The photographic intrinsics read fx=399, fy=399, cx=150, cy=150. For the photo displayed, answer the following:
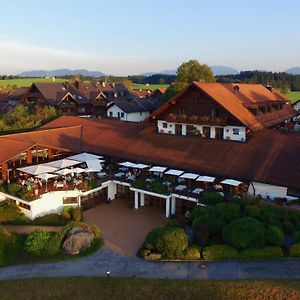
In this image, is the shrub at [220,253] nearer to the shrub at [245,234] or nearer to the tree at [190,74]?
the shrub at [245,234]

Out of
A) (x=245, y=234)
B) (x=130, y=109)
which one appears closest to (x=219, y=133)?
→ (x=245, y=234)

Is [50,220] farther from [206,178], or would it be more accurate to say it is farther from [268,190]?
[268,190]

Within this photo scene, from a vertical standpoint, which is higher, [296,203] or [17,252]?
[296,203]

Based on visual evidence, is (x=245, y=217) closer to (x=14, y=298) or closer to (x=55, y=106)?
(x=14, y=298)

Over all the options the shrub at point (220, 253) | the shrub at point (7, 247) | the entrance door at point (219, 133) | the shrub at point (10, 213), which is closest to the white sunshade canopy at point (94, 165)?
the shrub at point (10, 213)

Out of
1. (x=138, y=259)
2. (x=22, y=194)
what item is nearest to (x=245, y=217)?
(x=138, y=259)
